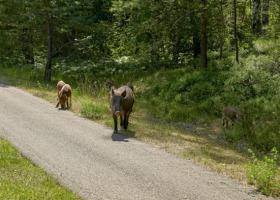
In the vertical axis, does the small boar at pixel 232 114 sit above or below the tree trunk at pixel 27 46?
below

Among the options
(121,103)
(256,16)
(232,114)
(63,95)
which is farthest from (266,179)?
(256,16)

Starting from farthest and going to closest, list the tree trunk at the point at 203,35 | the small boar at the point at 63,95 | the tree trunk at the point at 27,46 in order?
the tree trunk at the point at 27,46 → the tree trunk at the point at 203,35 → the small boar at the point at 63,95

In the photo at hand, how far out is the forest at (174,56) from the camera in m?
16.8

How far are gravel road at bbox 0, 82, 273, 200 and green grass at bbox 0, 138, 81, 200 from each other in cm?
31

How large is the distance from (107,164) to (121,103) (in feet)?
10.9

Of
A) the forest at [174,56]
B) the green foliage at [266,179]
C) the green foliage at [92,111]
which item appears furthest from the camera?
the forest at [174,56]

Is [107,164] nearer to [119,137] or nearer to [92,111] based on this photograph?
[119,137]

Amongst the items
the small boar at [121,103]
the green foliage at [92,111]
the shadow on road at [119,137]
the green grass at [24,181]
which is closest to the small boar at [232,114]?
the small boar at [121,103]

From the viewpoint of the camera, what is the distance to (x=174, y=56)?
84.1 feet

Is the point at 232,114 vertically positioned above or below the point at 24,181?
above

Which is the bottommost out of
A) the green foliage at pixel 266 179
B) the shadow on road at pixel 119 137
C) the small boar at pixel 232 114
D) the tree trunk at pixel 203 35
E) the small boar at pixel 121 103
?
the green foliage at pixel 266 179

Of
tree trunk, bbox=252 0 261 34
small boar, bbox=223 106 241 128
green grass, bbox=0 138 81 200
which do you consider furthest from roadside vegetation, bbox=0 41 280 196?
tree trunk, bbox=252 0 261 34

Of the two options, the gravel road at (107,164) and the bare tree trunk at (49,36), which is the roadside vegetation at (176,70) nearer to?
the bare tree trunk at (49,36)

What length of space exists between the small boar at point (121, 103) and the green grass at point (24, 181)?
11.8 feet
